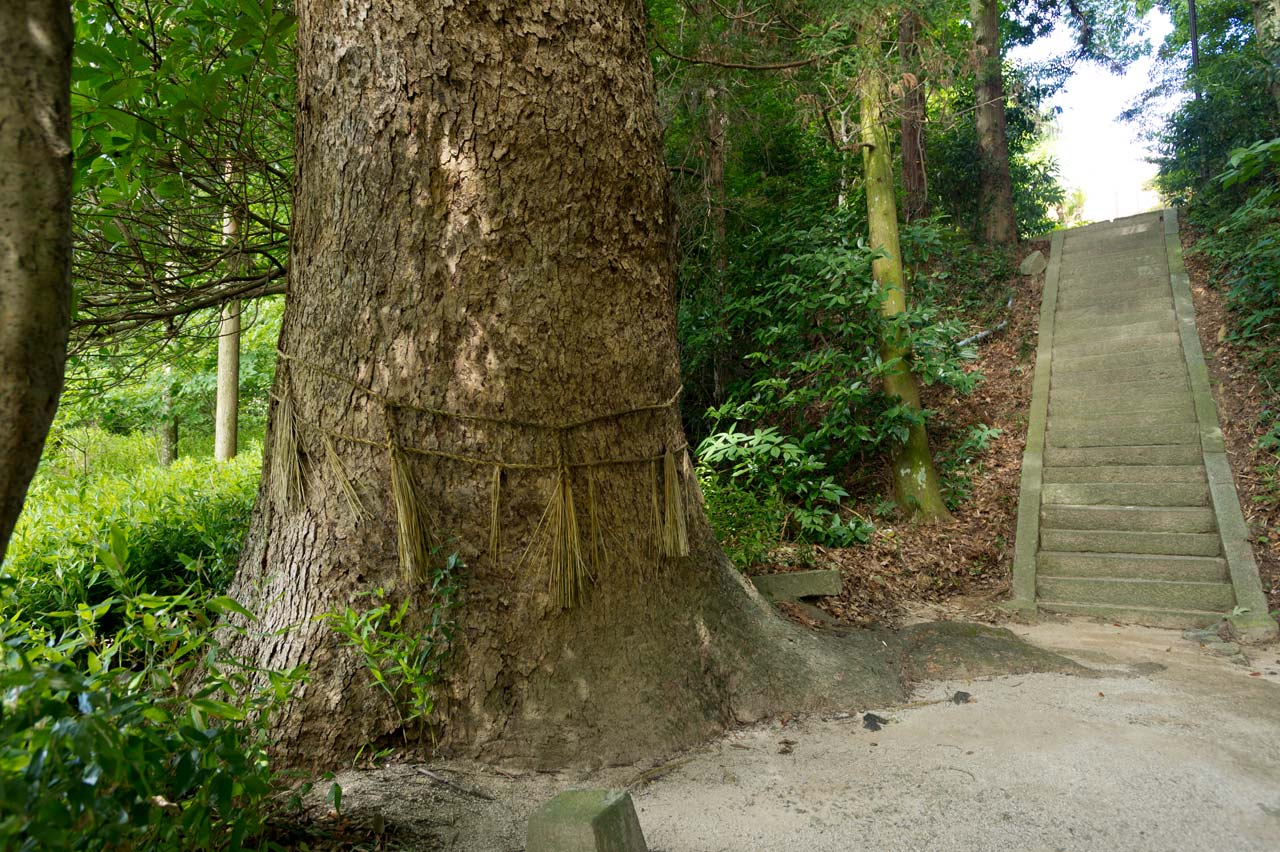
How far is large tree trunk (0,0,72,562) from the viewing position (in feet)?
3.85

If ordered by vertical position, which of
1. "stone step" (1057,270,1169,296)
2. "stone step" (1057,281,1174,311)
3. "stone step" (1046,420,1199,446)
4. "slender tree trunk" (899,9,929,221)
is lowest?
"stone step" (1046,420,1199,446)

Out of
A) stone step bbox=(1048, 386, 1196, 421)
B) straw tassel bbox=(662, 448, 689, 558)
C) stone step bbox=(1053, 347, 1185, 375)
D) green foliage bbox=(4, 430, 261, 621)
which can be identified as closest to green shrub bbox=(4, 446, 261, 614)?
green foliage bbox=(4, 430, 261, 621)

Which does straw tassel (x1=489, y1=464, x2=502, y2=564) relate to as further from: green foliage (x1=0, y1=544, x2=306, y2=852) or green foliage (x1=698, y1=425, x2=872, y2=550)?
green foliage (x1=698, y1=425, x2=872, y2=550)

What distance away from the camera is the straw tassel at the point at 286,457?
288cm

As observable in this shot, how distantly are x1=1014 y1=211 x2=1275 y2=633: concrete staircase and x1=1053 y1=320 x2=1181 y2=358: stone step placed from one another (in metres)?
0.02

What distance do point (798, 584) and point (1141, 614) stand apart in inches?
97.6

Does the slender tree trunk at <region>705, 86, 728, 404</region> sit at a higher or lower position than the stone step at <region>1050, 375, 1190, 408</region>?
higher

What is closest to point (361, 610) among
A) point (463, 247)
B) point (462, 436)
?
point (462, 436)

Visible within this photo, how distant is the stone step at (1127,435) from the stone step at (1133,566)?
1.57 metres

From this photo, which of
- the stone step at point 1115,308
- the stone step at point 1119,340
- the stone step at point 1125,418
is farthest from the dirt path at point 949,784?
the stone step at point 1115,308

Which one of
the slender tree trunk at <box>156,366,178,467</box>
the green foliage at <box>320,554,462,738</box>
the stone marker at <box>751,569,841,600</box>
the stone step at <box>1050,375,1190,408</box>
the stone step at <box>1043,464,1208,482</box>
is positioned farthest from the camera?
the slender tree trunk at <box>156,366,178,467</box>

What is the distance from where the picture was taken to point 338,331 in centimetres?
284

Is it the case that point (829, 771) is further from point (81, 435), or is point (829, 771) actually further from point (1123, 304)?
point (81, 435)

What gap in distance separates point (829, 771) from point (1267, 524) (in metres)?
5.14
